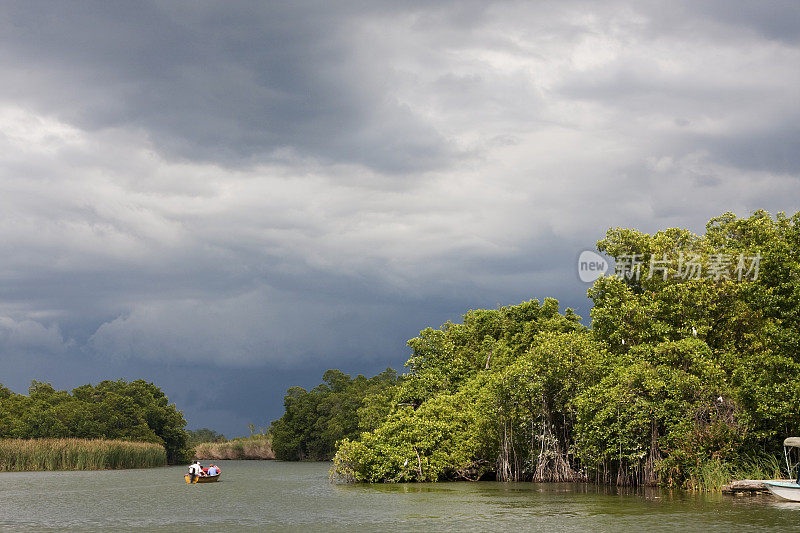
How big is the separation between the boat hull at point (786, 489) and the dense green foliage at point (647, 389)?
329 centimetres

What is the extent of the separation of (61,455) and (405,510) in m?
55.5

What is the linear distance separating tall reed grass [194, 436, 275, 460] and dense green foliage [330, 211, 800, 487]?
83457 millimetres

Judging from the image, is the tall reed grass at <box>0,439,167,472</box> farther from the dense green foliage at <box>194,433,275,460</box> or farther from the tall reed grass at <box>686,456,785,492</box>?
the tall reed grass at <box>686,456,785,492</box>

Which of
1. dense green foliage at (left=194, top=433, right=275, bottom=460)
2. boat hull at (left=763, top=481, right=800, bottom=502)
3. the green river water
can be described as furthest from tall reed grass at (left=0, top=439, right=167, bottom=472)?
boat hull at (left=763, top=481, right=800, bottom=502)

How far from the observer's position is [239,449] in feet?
436

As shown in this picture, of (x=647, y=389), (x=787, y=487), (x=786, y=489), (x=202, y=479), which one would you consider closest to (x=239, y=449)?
(x=202, y=479)

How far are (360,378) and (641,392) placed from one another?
8701 centimetres

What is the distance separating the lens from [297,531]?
86.1ft

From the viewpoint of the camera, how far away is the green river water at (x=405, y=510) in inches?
1022

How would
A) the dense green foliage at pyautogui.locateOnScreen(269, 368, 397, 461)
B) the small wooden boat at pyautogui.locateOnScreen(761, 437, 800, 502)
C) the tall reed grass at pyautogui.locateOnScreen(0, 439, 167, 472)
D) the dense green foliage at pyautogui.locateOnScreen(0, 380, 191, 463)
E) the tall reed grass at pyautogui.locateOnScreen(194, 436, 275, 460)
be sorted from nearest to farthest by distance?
the small wooden boat at pyautogui.locateOnScreen(761, 437, 800, 502), the tall reed grass at pyautogui.locateOnScreen(0, 439, 167, 472), the dense green foliage at pyautogui.locateOnScreen(0, 380, 191, 463), the dense green foliage at pyautogui.locateOnScreen(269, 368, 397, 461), the tall reed grass at pyautogui.locateOnScreen(194, 436, 275, 460)

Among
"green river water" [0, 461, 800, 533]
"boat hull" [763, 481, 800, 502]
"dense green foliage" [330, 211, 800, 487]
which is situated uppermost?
"dense green foliage" [330, 211, 800, 487]

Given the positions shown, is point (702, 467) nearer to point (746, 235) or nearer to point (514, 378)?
point (514, 378)

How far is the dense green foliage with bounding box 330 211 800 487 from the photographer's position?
3412 centimetres

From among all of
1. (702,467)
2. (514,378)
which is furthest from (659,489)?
(514,378)
